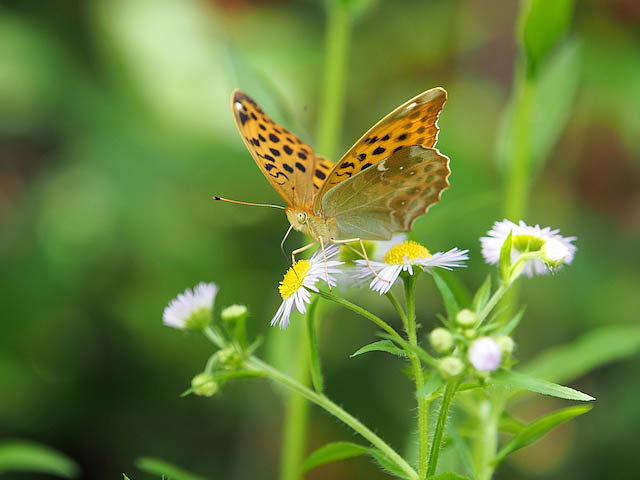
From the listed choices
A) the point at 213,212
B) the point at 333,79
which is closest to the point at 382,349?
the point at 333,79

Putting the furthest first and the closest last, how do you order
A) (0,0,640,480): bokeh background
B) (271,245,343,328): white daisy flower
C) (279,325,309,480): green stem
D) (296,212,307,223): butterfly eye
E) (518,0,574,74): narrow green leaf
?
(0,0,640,480): bokeh background → (279,325,309,480): green stem → (518,0,574,74): narrow green leaf → (296,212,307,223): butterfly eye → (271,245,343,328): white daisy flower

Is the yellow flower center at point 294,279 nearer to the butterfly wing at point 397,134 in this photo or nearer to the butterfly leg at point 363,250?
the butterfly leg at point 363,250

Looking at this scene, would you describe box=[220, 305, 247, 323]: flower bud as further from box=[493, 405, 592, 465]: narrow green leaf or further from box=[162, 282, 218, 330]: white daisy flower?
box=[493, 405, 592, 465]: narrow green leaf

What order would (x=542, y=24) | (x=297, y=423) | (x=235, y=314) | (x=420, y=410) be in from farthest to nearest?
(x=297, y=423) → (x=542, y=24) → (x=235, y=314) → (x=420, y=410)

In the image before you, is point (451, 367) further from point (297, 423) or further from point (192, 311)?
point (297, 423)

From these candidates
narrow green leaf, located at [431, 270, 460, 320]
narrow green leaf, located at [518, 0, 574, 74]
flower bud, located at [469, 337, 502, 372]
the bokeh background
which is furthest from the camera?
the bokeh background

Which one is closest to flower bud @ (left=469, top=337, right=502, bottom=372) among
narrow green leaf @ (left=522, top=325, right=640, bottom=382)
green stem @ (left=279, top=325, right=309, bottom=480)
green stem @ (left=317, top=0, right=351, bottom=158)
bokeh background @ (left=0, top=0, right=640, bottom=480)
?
narrow green leaf @ (left=522, top=325, right=640, bottom=382)

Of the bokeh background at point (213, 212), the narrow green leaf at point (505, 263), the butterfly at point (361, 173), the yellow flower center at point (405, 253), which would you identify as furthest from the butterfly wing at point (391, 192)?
the bokeh background at point (213, 212)
